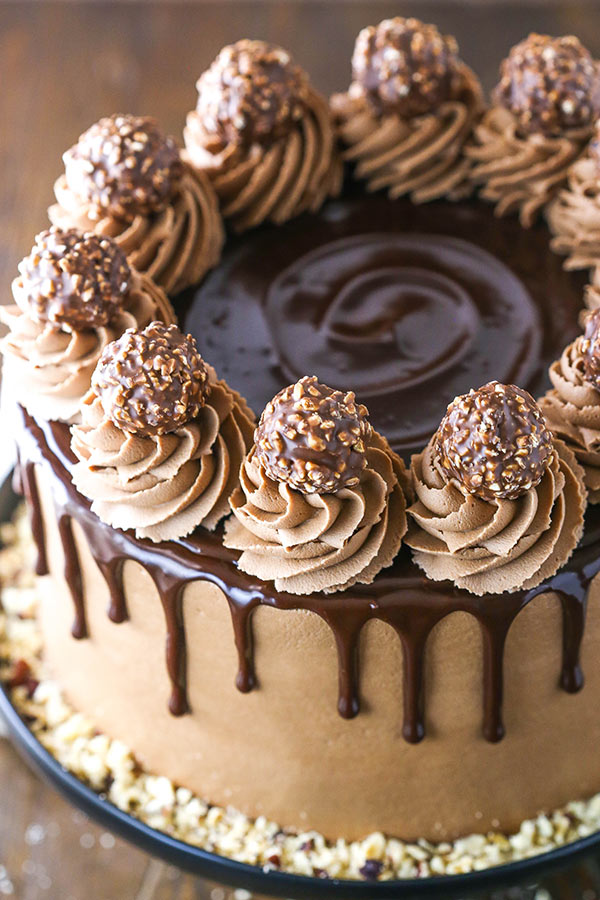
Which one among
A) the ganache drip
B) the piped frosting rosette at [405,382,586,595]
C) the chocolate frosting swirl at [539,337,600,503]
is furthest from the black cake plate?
the chocolate frosting swirl at [539,337,600,503]

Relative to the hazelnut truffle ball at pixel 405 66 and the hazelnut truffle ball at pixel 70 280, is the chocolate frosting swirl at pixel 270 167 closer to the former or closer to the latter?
the hazelnut truffle ball at pixel 405 66

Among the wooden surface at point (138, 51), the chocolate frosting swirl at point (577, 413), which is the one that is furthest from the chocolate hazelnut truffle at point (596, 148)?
the wooden surface at point (138, 51)

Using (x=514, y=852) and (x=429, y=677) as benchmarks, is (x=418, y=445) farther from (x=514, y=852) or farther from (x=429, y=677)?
(x=514, y=852)

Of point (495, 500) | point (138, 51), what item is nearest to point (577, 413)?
point (495, 500)

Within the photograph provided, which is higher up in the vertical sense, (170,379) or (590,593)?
(170,379)

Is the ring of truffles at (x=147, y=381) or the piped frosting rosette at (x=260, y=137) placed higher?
the piped frosting rosette at (x=260, y=137)

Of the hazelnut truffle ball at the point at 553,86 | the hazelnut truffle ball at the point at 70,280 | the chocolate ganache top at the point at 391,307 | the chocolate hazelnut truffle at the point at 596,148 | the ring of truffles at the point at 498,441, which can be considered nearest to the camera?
the ring of truffles at the point at 498,441

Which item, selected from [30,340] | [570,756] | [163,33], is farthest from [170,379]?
[163,33]

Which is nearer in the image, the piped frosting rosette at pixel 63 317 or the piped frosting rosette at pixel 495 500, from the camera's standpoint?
the piped frosting rosette at pixel 495 500
